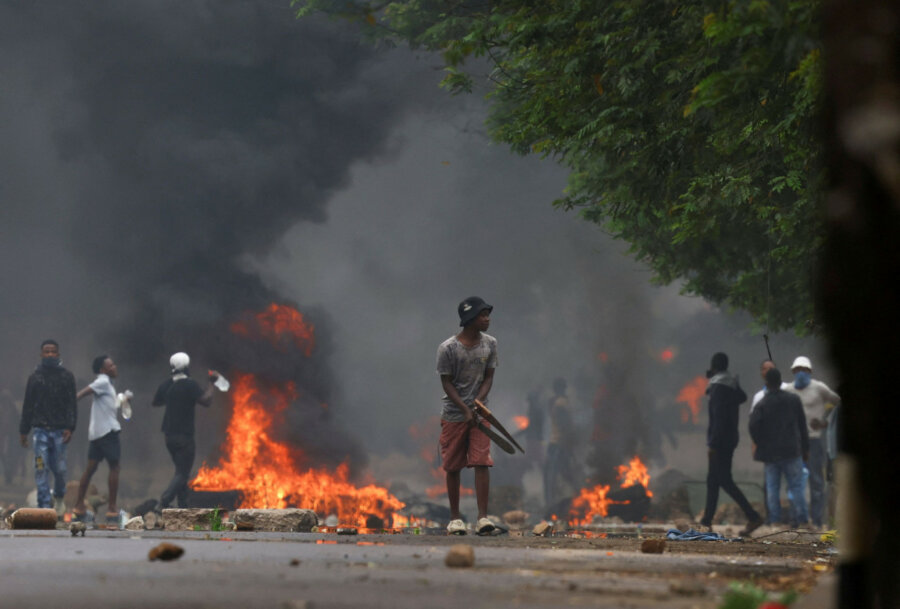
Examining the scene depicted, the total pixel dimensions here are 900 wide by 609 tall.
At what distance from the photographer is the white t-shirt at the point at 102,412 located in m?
15.1

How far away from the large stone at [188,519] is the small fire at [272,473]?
659 centimetres

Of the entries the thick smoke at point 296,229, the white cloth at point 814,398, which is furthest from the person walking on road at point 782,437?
the thick smoke at point 296,229

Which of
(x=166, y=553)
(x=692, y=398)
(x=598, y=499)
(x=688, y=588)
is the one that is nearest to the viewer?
(x=688, y=588)

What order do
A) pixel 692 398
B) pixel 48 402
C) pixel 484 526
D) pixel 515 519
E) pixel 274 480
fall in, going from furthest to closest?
pixel 692 398, pixel 515 519, pixel 274 480, pixel 48 402, pixel 484 526

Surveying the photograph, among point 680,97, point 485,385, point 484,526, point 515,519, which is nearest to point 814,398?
point 515,519

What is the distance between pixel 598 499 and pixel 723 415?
6672 millimetres

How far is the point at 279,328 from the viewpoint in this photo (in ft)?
71.5

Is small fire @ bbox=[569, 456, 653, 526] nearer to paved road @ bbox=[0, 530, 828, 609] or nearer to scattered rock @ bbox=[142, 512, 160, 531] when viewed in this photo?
scattered rock @ bbox=[142, 512, 160, 531]

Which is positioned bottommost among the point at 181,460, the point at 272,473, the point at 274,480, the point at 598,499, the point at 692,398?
the point at 598,499

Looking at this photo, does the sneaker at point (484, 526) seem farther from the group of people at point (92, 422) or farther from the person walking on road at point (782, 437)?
the group of people at point (92, 422)

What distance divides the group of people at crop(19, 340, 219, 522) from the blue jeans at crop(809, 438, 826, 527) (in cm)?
928

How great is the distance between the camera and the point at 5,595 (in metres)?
3.39

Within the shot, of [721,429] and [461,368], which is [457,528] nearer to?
[461,368]

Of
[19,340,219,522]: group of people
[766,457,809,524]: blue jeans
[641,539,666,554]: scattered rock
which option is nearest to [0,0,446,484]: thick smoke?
[19,340,219,522]: group of people
